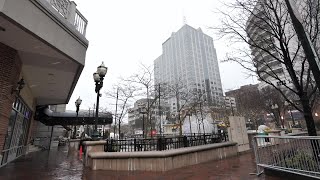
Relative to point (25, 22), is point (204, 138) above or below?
below

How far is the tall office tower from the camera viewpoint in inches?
1462

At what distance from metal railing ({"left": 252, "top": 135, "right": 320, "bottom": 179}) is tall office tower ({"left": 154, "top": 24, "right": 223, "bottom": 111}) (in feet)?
96.0

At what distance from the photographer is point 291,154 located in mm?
5691

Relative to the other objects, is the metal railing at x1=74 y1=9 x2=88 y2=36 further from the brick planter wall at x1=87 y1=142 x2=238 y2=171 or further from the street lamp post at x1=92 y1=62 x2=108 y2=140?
the brick planter wall at x1=87 y1=142 x2=238 y2=171

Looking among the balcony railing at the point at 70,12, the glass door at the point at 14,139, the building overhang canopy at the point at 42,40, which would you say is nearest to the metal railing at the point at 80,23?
the balcony railing at the point at 70,12

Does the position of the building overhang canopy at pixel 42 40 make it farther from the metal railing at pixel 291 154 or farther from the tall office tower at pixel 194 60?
the tall office tower at pixel 194 60

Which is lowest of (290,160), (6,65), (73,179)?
(73,179)

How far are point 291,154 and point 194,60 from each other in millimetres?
35637

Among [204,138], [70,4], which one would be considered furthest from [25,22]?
[204,138]

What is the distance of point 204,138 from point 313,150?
7365mm

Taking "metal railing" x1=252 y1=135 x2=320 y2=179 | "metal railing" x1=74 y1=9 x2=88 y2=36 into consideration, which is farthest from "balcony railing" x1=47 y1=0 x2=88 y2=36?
"metal railing" x1=252 y1=135 x2=320 y2=179

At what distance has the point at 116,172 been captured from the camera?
848 centimetres

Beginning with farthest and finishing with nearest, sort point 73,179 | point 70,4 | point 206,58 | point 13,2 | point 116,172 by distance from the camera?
point 206,58, point 70,4, point 116,172, point 73,179, point 13,2

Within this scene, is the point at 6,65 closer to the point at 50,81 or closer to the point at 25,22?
the point at 25,22
